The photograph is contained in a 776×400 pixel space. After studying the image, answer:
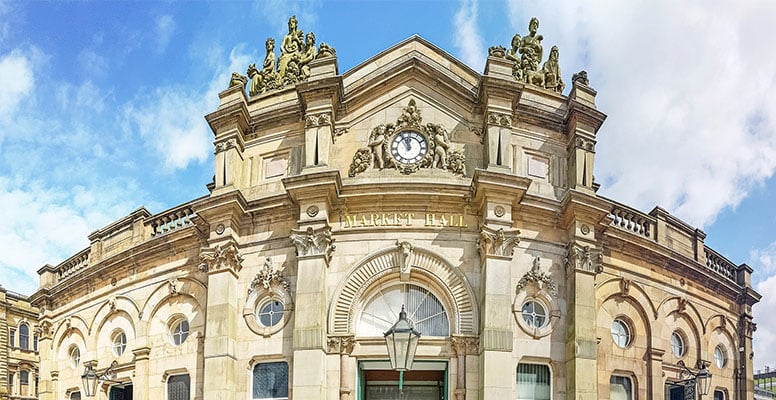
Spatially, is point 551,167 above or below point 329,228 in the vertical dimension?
above

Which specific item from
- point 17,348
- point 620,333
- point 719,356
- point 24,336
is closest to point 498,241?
point 620,333

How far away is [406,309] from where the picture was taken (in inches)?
902

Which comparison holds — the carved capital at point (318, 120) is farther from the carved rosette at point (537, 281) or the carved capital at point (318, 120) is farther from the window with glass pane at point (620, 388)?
the window with glass pane at point (620, 388)

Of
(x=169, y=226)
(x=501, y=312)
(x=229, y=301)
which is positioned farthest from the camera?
(x=169, y=226)

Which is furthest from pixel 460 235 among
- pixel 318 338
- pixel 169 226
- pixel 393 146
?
pixel 169 226

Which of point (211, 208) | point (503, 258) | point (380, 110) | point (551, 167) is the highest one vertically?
point (380, 110)

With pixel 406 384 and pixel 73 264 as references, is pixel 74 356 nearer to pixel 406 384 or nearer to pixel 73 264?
pixel 73 264

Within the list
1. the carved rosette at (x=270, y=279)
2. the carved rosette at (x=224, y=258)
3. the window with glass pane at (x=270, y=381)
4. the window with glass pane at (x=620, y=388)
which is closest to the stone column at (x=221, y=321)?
the carved rosette at (x=224, y=258)

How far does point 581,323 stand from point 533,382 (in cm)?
213

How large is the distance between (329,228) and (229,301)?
12.1 ft

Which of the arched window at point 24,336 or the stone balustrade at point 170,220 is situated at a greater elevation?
the stone balustrade at point 170,220

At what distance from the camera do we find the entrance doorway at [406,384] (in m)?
23.1

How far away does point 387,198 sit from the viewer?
74.8 feet

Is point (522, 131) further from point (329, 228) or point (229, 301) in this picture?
point (229, 301)
